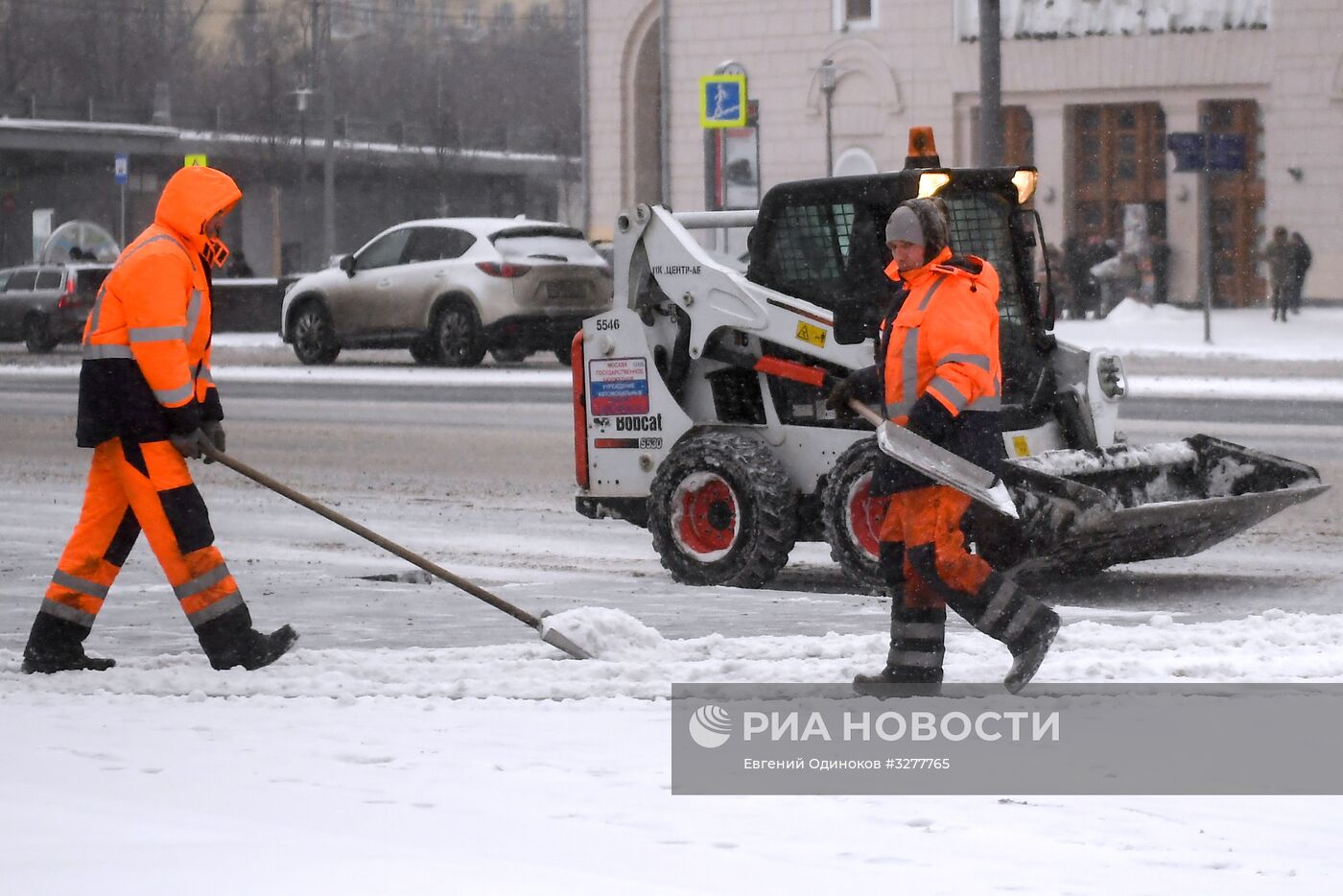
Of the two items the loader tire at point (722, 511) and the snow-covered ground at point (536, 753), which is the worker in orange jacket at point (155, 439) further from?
the loader tire at point (722, 511)

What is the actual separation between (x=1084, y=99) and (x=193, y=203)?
32.6m

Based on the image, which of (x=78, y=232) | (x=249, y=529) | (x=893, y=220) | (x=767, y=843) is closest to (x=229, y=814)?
(x=767, y=843)

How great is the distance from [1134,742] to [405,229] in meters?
18.9

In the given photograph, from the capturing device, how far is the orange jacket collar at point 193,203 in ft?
23.0

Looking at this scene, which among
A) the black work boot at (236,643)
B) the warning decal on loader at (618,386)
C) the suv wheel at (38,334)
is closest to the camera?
the black work boot at (236,643)

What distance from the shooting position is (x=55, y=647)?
705 cm

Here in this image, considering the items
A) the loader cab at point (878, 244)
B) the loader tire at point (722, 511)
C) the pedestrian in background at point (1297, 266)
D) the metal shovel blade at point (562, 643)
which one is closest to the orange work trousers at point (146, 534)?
the metal shovel blade at point (562, 643)

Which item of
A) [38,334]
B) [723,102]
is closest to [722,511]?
[723,102]

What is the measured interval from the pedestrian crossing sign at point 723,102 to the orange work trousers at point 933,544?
18.7m

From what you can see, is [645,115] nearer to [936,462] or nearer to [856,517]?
[856,517]

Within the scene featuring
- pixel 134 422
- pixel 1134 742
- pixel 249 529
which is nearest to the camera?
pixel 1134 742

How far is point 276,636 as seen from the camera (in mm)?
7172

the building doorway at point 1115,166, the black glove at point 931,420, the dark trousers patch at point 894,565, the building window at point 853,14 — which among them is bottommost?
the dark trousers patch at point 894,565

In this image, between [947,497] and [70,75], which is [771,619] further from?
[70,75]
